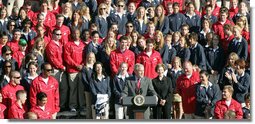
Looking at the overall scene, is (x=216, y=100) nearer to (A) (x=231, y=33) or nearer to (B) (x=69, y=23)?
(A) (x=231, y=33)

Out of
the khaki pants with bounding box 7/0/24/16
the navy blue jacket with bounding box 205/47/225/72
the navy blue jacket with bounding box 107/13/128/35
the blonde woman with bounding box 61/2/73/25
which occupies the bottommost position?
the navy blue jacket with bounding box 205/47/225/72

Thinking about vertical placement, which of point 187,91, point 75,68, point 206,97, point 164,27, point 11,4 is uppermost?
point 11,4

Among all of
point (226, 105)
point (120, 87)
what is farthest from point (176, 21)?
point (226, 105)

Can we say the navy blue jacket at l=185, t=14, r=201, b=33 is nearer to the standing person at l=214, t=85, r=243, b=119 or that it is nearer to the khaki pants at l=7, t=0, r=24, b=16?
the standing person at l=214, t=85, r=243, b=119

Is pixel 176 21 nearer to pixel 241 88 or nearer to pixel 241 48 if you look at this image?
pixel 241 48

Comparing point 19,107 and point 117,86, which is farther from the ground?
point 117,86

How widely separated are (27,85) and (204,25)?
334 centimetres

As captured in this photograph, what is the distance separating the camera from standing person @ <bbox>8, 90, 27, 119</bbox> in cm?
1772

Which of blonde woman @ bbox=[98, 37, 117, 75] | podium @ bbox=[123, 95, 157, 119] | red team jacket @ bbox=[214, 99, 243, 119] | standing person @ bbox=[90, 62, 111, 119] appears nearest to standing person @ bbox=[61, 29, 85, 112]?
standing person @ bbox=[90, 62, 111, 119]

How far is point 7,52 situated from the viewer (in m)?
18.1

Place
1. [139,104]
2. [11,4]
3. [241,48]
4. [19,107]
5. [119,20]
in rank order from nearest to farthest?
[139,104]
[19,107]
[241,48]
[119,20]
[11,4]

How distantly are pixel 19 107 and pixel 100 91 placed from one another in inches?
56.7

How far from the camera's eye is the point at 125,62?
58.4ft

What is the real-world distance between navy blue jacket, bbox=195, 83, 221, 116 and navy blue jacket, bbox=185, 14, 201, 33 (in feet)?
3.73
